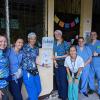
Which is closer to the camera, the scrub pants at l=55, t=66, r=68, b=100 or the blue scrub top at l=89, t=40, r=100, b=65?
the scrub pants at l=55, t=66, r=68, b=100

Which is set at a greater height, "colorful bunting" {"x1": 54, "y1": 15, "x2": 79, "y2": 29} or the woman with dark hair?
"colorful bunting" {"x1": 54, "y1": 15, "x2": 79, "y2": 29}

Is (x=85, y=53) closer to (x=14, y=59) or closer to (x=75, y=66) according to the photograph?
(x=75, y=66)

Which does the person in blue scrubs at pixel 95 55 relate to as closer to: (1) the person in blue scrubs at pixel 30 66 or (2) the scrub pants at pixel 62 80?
(2) the scrub pants at pixel 62 80

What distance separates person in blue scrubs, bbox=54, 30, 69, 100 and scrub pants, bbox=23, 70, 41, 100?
65 cm

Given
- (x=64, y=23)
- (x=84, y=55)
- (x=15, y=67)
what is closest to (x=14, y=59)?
(x=15, y=67)

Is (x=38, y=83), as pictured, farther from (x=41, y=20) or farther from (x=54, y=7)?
(x=54, y=7)

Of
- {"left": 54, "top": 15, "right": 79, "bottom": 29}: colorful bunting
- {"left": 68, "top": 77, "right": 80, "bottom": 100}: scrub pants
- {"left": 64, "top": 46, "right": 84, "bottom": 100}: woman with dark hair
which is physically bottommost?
{"left": 68, "top": 77, "right": 80, "bottom": 100}: scrub pants

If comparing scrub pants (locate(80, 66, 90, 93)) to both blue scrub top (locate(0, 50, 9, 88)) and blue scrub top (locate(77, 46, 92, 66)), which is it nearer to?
blue scrub top (locate(77, 46, 92, 66))

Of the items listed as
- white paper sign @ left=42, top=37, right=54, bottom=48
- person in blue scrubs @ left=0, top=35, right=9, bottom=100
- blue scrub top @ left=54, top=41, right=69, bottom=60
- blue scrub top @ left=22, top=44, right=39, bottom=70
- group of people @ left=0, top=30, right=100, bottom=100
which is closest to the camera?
person in blue scrubs @ left=0, top=35, right=9, bottom=100

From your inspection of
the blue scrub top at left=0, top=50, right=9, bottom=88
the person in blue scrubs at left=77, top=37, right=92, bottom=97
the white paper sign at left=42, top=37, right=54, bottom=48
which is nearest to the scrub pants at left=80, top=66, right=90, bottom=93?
the person in blue scrubs at left=77, top=37, right=92, bottom=97

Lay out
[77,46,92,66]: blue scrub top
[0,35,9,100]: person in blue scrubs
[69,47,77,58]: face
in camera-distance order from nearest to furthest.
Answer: [0,35,9,100]: person in blue scrubs → [69,47,77,58]: face → [77,46,92,66]: blue scrub top

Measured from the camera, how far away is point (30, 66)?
513cm

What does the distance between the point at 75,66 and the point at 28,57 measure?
3.22ft

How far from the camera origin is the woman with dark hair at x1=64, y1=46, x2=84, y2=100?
5.43 metres
